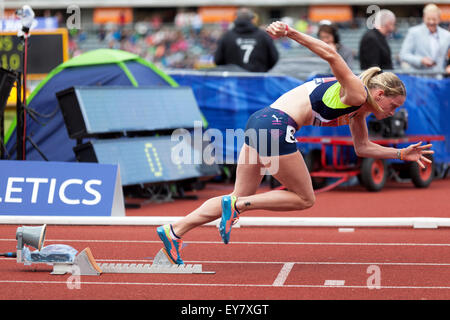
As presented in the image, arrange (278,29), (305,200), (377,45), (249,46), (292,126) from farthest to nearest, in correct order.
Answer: (249,46), (377,45), (305,200), (292,126), (278,29)

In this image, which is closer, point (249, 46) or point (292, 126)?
point (292, 126)

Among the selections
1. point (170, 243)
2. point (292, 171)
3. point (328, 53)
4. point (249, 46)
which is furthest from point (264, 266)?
point (249, 46)

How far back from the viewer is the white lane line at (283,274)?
6109mm

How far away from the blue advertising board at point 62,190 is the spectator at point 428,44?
613 cm

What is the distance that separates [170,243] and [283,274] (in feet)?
2.87

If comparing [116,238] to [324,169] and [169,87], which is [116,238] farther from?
[324,169]

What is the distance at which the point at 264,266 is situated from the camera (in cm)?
680

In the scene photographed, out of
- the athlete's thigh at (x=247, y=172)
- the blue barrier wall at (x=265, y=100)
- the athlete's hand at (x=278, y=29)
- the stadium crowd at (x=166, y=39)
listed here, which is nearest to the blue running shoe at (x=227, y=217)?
the athlete's thigh at (x=247, y=172)

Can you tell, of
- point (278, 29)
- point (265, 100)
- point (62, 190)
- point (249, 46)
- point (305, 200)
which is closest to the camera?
point (278, 29)

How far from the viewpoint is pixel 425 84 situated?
12961 millimetres

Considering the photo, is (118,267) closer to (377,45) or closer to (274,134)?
(274,134)
